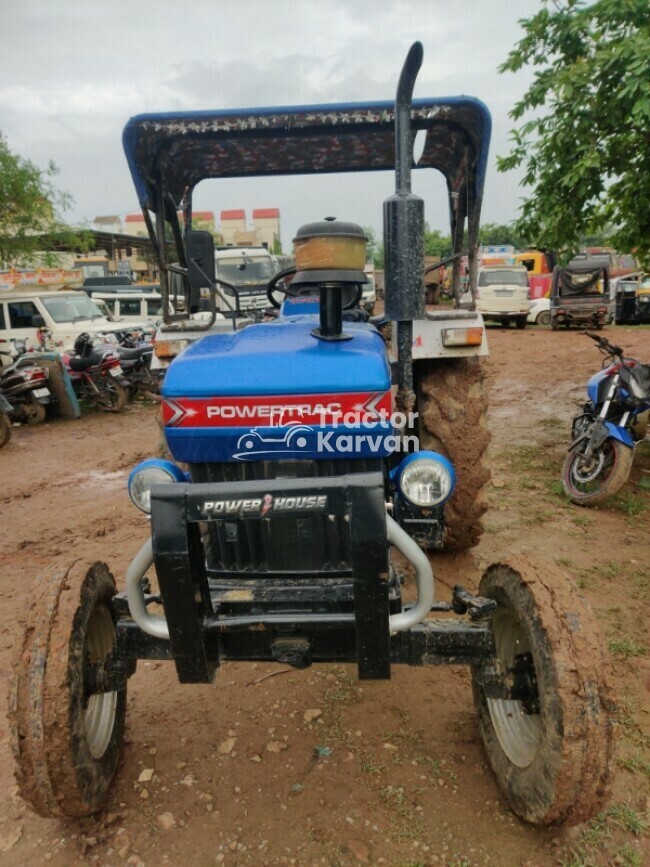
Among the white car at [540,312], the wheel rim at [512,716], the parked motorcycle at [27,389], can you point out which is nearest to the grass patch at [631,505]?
the wheel rim at [512,716]

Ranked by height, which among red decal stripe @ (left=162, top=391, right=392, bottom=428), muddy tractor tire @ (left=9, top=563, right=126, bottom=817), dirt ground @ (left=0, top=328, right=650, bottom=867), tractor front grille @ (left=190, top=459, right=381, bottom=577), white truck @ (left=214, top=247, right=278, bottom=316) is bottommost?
dirt ground @ (left=0, top=328, right=650, bottom=867)

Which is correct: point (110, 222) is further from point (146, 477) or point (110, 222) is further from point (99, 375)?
point (146, 477)

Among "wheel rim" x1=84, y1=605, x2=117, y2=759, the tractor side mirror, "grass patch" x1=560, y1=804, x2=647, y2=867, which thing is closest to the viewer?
"grass patch" x1=560, y1=804, x2=647, y2=867

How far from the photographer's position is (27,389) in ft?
28.6

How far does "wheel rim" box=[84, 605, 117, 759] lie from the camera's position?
7.54 feet

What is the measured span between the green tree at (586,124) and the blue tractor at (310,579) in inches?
115

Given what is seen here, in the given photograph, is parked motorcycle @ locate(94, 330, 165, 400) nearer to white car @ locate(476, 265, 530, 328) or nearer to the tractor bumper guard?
the tractor bumper guard

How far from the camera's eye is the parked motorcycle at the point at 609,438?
4.75 metres

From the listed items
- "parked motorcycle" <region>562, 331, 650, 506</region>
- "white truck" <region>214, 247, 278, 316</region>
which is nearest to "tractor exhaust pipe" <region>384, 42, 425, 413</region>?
"parked motorcycle" <region>562, 331, 650, 506</region>

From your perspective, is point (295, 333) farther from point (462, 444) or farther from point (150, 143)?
point (150, 143)

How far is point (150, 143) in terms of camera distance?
11.5ft

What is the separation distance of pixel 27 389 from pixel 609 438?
7453mm

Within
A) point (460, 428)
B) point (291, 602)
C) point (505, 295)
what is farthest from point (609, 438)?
point (505, 295)

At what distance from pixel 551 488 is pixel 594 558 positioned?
1277mm
